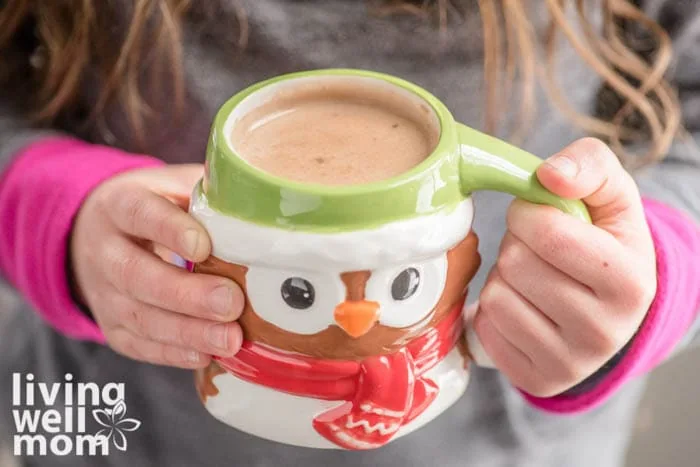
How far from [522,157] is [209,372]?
0.51ft

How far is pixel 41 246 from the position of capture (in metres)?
0.41

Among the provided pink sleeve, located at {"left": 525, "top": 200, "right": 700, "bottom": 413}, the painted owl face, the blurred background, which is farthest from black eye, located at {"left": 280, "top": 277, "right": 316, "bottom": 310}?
the blurred background

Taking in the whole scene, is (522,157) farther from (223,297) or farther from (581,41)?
(581,41)

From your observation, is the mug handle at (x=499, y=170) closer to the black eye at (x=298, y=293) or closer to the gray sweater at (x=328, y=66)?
the black eye at (x=298, y=293)

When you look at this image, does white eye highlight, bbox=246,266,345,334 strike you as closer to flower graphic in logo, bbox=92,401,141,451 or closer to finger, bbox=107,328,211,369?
finger, bbox=107,328,211,369

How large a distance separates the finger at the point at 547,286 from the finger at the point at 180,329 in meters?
0.11

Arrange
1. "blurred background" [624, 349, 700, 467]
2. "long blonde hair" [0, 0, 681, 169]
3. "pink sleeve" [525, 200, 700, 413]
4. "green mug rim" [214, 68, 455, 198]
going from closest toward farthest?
"green mug rim" [214, 68, 455, 198], "pink sleeve" [525, 200, 700, 413], "long blonde hair" [0, 0, 681, 169], "blurred background" [624, 349, 700, 467]

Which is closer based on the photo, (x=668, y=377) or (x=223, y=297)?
(x=223, y=297)

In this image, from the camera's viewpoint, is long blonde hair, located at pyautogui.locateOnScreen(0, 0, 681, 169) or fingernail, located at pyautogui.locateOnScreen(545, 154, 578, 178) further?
long blonde hair, located at pyautogui.locateOnScreen(0, 0, 681, 169)

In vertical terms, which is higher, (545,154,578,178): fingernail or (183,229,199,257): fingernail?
(545,154,578,178): fingernail

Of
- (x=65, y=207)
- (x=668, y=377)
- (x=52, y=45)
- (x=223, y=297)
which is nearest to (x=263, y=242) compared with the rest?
(x=223, y=297)

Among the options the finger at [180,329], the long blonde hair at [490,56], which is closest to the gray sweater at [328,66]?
the long blonde hair at [490,56]

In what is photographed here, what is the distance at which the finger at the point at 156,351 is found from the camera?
333 mm

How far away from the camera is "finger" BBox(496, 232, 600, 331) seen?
32cm
